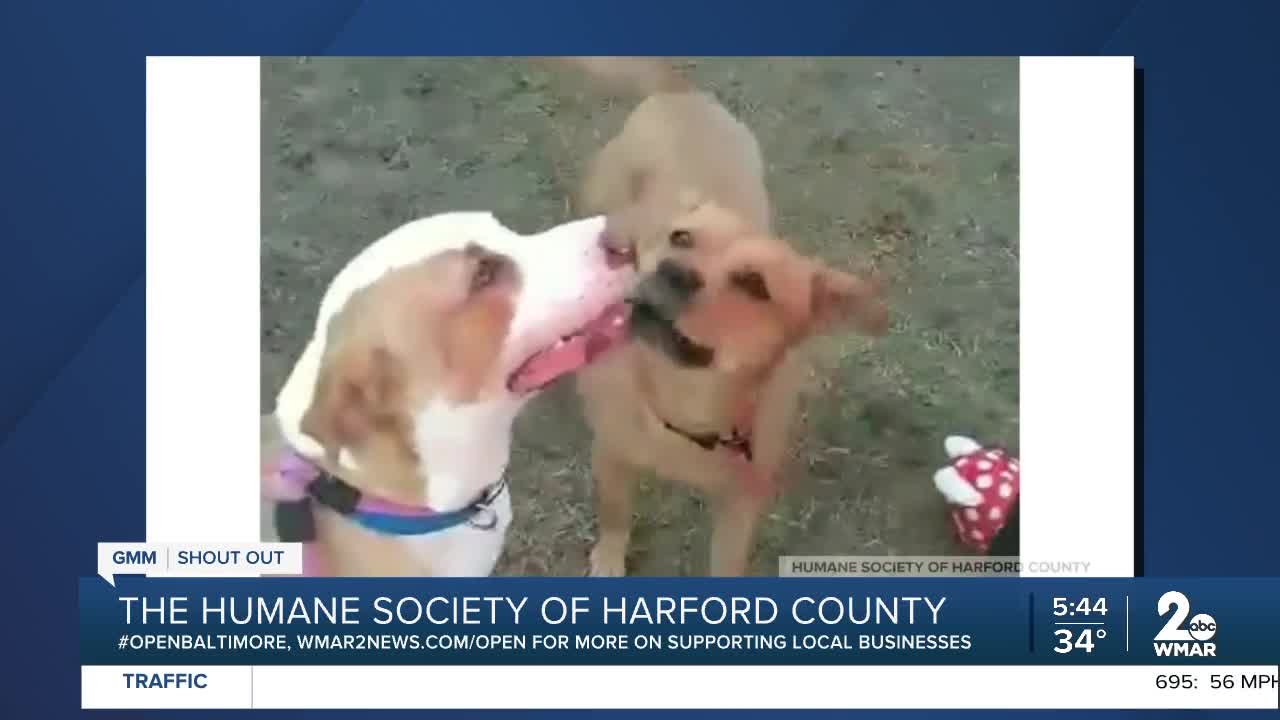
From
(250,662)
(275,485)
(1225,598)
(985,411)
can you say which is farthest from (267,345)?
(1225,598)

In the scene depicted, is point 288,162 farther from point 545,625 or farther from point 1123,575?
point 1123,575

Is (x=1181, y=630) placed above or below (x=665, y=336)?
below

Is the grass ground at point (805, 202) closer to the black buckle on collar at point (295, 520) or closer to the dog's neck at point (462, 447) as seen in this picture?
the dog's neck at point (462, 447)

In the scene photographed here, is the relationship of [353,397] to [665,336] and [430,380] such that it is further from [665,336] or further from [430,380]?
[665,336]

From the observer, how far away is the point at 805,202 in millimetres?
1777

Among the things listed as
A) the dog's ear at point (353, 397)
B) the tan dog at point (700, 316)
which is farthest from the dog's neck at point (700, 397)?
the dog's ear at point (353, 397)

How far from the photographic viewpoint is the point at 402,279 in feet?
5.67

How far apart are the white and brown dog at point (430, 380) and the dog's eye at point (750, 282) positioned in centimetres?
14

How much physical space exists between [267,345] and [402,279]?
21 cm

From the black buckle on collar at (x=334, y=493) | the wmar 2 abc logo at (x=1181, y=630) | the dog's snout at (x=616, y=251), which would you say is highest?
the dog's snout at (x=616, y=251)

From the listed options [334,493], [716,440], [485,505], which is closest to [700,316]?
[716,440]

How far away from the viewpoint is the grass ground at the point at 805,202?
5.84ft

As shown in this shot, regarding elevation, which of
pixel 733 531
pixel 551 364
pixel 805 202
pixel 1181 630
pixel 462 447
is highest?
A: pixel 805 202

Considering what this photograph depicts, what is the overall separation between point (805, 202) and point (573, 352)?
1.19 ft
